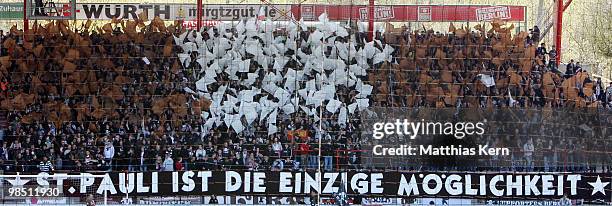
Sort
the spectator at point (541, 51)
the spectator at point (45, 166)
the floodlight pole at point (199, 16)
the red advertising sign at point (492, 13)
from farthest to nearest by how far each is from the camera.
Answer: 1. the red advertising sign at point (492, 13)
2. the floodlight pole at point (199, 16)
3. the spectator at point (541, 51)
4. the spectator at point (45, 166)

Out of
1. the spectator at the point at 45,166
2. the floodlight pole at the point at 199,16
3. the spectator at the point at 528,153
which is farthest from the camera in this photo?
the floodlight pole at the point at 199,16

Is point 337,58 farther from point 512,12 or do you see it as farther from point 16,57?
point 16,57

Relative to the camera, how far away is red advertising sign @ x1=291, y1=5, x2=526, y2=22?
21125mm

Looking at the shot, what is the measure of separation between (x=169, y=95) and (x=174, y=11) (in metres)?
2.46

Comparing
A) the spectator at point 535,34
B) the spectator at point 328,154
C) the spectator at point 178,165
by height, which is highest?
the spectator at point 535,34

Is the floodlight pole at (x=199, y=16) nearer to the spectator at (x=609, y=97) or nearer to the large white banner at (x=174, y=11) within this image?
the large white banner at (x=174, y=11)

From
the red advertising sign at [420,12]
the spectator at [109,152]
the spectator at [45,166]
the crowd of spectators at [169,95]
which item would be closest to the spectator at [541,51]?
the crowd of spectators at [169,95]

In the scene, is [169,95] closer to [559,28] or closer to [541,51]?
[541,51]

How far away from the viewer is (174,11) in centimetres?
2192

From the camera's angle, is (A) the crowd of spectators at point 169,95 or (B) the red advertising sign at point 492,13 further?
(B) the red advertising sign at point 492,13

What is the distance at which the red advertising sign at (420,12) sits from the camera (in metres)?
21.1

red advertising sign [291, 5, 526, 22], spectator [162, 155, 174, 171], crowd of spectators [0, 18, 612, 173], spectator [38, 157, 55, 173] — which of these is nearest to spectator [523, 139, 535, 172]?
crowd of spectators [0, 18, 612, 173]

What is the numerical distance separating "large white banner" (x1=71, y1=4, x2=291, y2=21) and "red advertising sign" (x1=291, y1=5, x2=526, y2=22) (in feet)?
2.12

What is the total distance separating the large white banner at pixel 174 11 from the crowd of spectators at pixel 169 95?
131cm
